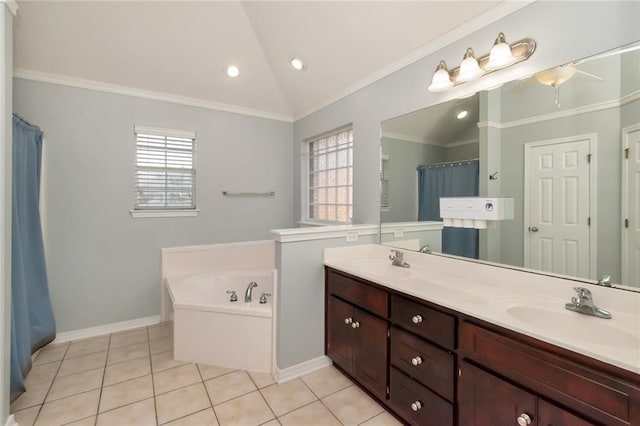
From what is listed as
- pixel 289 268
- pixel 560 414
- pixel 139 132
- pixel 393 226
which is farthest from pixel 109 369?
pixel 560 414

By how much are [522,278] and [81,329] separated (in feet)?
11.7

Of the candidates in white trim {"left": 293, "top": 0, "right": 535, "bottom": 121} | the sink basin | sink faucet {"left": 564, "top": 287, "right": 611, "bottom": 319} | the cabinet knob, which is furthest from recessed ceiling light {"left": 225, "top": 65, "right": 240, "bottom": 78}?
the cabinet knob

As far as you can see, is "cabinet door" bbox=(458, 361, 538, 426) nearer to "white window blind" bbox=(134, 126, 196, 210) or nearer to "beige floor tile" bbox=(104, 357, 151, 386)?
"beige floor tile" bbox=(104, 357, 151, 386)

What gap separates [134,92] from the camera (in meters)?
2.85

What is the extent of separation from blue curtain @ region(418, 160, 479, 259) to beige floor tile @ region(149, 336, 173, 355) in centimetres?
241

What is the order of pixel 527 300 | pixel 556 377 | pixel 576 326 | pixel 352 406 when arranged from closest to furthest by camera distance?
pixel 556 377 < pixel 576 326 < pixel 527 300 < pixel 352 406

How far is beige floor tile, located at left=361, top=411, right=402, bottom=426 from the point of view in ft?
5.48

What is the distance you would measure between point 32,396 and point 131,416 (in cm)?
78

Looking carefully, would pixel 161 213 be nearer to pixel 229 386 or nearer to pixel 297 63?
pixel 229 386

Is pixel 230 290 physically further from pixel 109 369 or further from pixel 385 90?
pixel 385 90

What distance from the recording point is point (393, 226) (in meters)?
2.35

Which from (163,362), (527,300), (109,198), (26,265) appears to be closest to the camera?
(527,300)

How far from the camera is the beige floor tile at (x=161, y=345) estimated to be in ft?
8.18

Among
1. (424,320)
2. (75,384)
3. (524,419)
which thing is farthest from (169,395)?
(524,419)
